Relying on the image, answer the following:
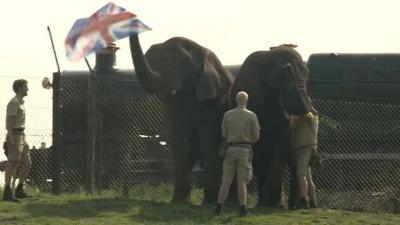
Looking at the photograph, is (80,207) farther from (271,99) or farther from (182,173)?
(271,99)

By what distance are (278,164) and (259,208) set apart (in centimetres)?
73

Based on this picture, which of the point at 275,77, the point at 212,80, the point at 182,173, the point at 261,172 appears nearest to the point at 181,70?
the point at 212,80

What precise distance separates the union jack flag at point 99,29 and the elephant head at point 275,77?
6.36 ft

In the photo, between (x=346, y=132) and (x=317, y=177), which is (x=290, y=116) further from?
(x=346, y=132)

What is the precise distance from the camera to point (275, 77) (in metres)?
13.2

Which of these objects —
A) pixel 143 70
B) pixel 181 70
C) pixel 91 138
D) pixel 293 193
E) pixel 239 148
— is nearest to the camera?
pixel 239 148

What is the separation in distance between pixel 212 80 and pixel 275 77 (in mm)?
926

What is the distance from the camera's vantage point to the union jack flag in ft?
42.4

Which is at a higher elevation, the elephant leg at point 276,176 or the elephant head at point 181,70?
the elephant head at point 181,70

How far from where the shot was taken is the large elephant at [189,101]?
1319cm

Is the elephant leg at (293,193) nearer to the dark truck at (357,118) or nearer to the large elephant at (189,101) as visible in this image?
the large elephant at (189,101)

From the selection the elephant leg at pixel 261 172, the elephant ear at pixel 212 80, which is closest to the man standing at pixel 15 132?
the elephant ear at pixel 212 80

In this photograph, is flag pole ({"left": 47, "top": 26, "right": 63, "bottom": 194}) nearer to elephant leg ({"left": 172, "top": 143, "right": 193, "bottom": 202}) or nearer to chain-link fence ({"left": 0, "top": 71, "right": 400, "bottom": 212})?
chain-link fence ({"left": 0, "top": 71, "right": 400, "bottom": 212})

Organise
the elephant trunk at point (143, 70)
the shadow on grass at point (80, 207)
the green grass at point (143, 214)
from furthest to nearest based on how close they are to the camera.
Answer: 1. the elephant trunk at point (143, 70)
2. the shadow on grass at point (80, 207)
3. the green grass at point (143, 214)
